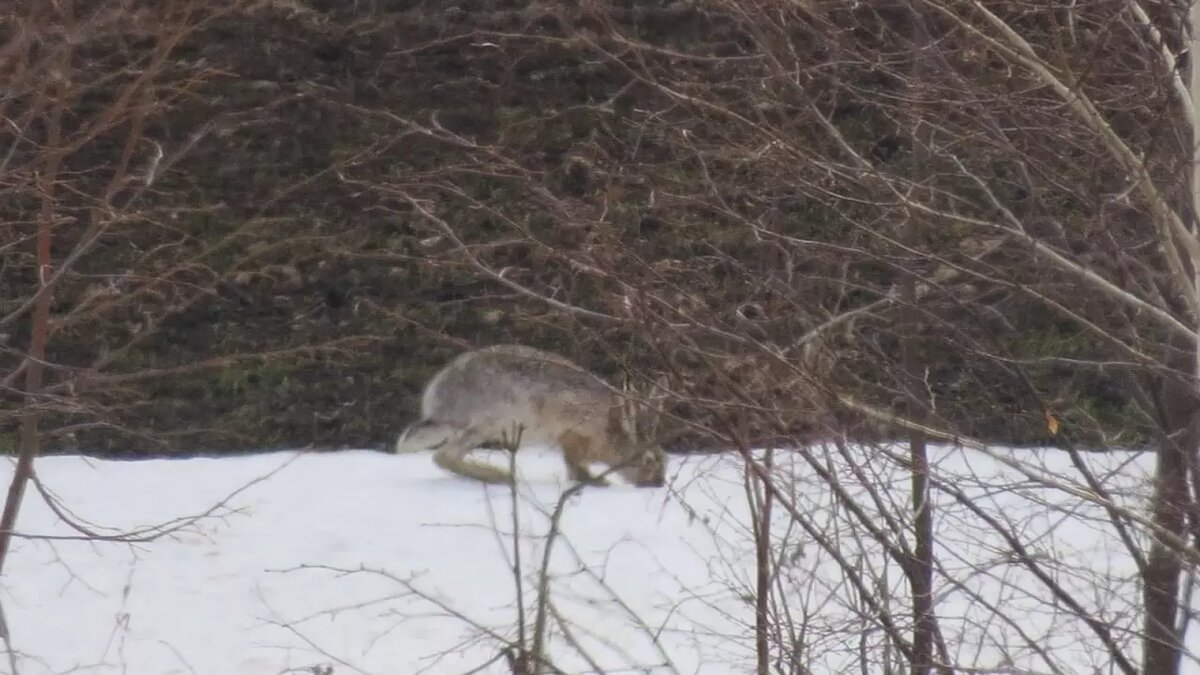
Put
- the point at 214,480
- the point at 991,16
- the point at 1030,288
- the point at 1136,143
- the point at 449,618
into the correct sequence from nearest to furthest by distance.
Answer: the point at 991,16 < the point at 1030,288 < the point at 1136,143 < the point at 449,618 < the point at 214,480

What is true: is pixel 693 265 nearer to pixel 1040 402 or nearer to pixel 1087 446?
pixel 1040 402

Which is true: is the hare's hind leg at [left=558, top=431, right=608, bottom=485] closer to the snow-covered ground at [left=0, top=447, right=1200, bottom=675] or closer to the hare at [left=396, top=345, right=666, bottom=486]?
the hare at [left=396, top=345, right=666, bottom=486]

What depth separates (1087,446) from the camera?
481 cm

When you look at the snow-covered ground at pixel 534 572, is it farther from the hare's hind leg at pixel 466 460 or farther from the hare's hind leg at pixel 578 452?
the hare's hind leg at pixel 578 452

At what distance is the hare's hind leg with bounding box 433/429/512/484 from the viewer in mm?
6840

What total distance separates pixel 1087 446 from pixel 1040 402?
1.10 m

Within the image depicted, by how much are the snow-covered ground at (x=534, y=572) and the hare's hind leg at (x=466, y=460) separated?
71mm

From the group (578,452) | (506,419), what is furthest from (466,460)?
(578,452)

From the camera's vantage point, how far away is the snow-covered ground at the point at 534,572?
12.4ft

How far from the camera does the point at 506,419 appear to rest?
7293 mm

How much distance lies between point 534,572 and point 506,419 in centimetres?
294

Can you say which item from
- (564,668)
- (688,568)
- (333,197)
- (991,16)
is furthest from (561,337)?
(991,16)

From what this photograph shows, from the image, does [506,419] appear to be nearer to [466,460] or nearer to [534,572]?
[466,460]

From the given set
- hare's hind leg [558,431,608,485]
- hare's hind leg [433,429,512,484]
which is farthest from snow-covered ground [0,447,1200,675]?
hare's hind leg [558,431,608,485]
